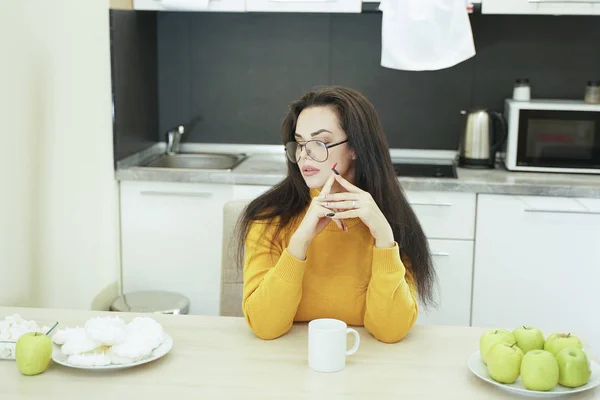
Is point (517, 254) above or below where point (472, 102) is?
below

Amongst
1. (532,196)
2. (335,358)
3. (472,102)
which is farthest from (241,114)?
(335,358)

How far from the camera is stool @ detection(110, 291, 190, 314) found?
3064 mm

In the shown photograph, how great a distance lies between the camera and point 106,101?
3215 millimetres

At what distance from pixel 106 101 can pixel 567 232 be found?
181 centimetres

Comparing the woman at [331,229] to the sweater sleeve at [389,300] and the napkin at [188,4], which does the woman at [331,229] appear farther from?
the napkin at [188,4]

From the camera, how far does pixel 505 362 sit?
4.99 feet

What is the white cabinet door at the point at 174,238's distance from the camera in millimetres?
3318

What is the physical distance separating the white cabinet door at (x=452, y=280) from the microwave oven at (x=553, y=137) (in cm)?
44

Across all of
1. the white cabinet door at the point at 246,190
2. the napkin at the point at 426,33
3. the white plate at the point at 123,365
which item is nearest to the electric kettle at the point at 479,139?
the napkin at the point at 426,33

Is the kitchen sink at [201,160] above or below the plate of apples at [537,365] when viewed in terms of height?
above

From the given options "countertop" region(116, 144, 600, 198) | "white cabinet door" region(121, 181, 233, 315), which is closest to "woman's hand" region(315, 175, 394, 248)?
"countertop" region(116, 144, 600, 198)

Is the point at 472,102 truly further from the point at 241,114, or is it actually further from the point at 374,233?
the point at 374,233

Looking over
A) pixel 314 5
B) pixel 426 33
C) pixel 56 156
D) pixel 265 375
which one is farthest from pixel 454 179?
pixel 265 375

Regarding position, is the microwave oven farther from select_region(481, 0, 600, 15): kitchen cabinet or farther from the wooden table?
the wooden table
